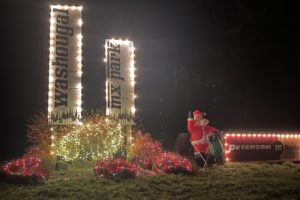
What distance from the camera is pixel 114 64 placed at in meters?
20.4

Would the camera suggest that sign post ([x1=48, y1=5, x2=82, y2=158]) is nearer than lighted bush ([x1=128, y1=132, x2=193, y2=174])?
No

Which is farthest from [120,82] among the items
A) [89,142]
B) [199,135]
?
[199,135]

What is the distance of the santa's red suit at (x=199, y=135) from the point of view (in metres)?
17.6

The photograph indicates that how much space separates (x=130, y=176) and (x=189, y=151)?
4860 millimetres

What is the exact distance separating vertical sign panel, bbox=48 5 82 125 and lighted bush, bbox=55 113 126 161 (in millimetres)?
758

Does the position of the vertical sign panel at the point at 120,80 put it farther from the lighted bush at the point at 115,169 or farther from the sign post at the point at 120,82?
the lighted bush at the point at 115,169

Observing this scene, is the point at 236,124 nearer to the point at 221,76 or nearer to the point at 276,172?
the point at 221,76

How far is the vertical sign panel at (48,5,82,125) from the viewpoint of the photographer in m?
18.8

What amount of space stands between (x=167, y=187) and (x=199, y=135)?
5538 mm

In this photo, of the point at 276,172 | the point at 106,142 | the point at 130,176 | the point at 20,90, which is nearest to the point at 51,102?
the point at 106,142

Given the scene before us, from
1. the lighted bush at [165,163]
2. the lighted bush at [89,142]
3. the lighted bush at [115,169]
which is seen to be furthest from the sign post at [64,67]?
the lighted bush at [115,169]

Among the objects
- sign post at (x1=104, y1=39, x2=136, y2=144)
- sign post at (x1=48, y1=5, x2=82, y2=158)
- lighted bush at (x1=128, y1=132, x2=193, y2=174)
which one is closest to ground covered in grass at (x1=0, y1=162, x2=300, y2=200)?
lighted bush at (x1=128, y1=132, x2=193, y2=174)

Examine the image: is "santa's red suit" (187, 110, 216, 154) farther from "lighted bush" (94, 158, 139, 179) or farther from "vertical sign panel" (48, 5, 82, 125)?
"vertical sign panel" (48, 5, 82, 125)

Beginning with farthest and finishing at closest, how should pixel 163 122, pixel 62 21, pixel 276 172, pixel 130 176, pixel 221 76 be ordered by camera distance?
pixel 163 122 → pixel 221 76 → pixel 62 21 → pixel 276 172 → pixel 130 176
